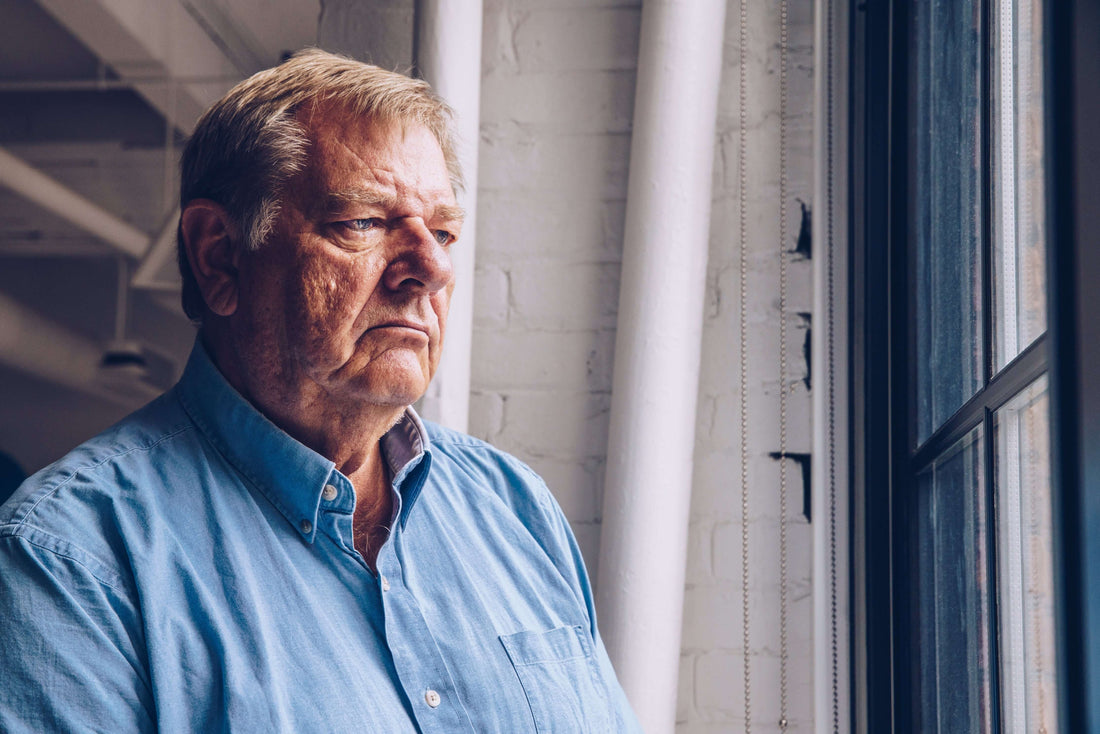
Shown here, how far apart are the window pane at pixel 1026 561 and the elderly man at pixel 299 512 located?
0.45 m

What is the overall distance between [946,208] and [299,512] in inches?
29.0

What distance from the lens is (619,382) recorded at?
4.81 ft

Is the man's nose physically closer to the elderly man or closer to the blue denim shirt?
the elderly man

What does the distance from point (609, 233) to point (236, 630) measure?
94cm

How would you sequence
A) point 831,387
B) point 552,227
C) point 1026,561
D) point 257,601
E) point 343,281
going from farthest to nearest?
point 552,227
point 831,387
point 343,281
point 257,601
point 1026,561

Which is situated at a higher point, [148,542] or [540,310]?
[540,310]

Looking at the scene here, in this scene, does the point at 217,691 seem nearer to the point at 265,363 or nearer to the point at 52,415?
the point at 265,363

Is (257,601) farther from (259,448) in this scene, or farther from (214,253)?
(214,253)

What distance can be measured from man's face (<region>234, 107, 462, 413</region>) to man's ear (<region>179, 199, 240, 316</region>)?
18 millimetres

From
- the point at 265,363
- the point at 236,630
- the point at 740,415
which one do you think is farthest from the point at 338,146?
the point at 740,415

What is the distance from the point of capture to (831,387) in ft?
4.44

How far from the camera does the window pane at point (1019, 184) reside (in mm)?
706

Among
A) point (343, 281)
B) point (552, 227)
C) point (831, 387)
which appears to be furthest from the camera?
point (552, 227)

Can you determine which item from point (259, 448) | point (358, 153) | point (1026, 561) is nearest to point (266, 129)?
point (358, 153)
